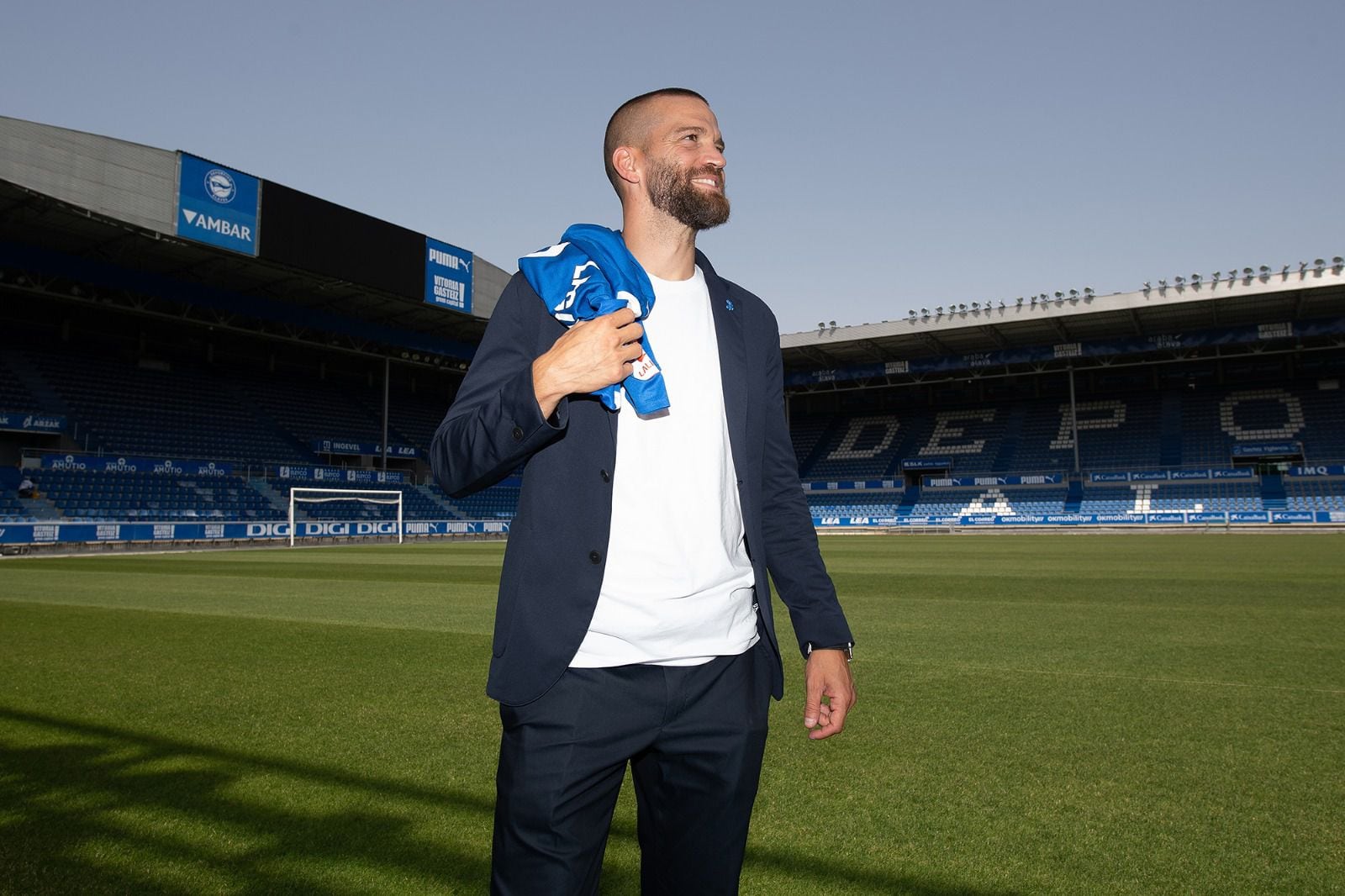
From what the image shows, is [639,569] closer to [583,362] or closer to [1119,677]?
[583,362]

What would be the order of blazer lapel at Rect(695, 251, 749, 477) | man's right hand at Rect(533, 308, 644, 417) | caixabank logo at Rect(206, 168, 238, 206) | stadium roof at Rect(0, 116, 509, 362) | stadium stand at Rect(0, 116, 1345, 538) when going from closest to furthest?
man's right hand at Rect(533, 308, 644, 417)
blazer lapel at Rect(695, 251, 749, 477)
stadium roof at Rect(0, 116, 509, 362)
caixabank logo at Rect(206, 168, 238, 206)
stadium stand at Rect(0, 116, 1345, 538)

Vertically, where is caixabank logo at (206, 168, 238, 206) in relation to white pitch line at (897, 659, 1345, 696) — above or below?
above

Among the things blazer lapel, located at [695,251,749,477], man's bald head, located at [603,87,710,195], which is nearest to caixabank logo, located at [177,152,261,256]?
man's bald head, located at [603,87,710,195]

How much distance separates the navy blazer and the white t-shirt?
0.11 ft

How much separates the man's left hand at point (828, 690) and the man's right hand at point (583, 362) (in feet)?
2.65

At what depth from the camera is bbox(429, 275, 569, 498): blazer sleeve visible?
57.0 inches

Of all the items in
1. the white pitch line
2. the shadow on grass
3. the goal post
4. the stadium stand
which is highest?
the stadium stand

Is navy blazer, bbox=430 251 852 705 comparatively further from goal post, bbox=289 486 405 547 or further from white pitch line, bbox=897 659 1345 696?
goal post, bbox=289 486 405 547

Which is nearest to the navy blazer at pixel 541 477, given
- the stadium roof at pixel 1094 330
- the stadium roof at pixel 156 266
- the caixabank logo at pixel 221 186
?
the stadium roof at pixel 156 266

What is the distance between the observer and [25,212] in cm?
2466

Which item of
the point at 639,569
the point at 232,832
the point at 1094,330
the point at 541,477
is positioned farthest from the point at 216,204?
the point at 1094,330

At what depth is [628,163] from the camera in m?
1.86

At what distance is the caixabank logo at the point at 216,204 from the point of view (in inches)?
985

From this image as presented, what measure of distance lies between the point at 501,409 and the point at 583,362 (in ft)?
0.52
